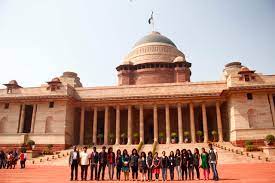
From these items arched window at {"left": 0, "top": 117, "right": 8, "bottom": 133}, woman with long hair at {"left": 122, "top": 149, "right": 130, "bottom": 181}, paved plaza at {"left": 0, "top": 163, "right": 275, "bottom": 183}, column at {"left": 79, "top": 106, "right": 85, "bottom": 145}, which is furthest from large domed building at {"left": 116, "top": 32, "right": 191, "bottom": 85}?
woman with long hair at {"left": 122, "top": 149, "right": 130, "bottom": 181}

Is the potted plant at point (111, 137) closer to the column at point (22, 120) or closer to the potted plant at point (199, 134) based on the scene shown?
the potted plant at point (199, 134)

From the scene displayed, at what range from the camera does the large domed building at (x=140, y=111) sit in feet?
112

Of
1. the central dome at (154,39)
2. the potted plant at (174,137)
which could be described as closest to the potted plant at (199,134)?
the potted plant at (174,137)

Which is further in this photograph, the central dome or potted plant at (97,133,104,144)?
the central dome

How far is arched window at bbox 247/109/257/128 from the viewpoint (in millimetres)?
33406

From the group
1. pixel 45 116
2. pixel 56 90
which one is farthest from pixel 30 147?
pixel 56 90

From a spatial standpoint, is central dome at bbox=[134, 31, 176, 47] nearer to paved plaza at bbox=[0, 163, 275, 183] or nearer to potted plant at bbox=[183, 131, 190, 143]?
potted plant at bbox=[183, 131, 190, 143]

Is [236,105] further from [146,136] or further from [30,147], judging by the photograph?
[30,147]

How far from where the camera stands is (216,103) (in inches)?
1480

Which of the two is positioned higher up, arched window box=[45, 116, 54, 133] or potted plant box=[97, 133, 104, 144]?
arched window box=[45, 116, 54, 133]

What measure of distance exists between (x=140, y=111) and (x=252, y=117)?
14.7 meters

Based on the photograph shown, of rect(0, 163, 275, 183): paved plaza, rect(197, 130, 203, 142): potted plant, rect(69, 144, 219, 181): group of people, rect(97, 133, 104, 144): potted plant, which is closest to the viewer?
rect(0, 163, 275, 183): paved plaza

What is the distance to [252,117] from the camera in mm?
33812

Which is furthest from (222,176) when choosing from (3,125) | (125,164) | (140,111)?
(3,125)
